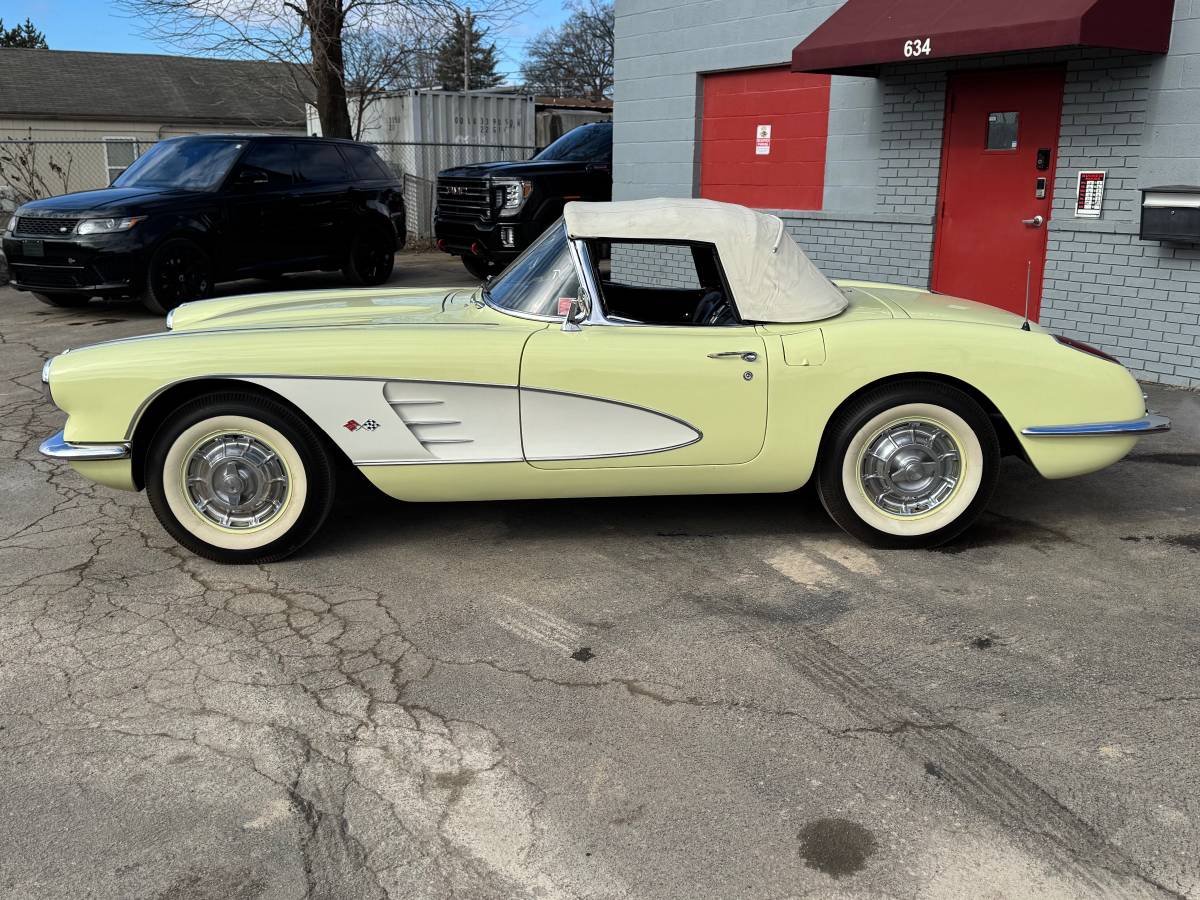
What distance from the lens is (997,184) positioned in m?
8.88

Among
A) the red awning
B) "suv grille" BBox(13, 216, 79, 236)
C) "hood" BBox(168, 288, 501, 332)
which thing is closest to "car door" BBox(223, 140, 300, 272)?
"suv grille" BBox(13, 216, 79, 236)

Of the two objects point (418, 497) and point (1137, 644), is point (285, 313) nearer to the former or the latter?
point (418, 497)

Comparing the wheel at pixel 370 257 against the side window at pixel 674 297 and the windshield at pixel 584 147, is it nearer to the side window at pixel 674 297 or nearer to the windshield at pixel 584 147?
the windshield at pixel 584 147

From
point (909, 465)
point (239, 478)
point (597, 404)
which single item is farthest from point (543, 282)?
point (909, 465)

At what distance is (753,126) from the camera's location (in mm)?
11031

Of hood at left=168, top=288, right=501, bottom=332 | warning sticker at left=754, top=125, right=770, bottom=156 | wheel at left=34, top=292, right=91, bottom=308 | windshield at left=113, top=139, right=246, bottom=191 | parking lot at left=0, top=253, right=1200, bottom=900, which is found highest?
warning sticker at left=754, top=125, right=770, bottom=156

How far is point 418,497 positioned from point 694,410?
121cm

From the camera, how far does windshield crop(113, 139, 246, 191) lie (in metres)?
11.7

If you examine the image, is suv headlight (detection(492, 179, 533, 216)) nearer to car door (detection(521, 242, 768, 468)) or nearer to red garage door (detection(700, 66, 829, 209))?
red garage door (detection(700, 66, 829, 209))

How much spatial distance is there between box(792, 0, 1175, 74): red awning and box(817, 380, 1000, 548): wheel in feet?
13.3

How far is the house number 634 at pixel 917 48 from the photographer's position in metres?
8.23

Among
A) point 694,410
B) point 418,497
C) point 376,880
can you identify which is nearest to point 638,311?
point 694,410

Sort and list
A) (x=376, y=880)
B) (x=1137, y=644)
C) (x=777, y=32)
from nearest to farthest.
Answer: (x=376, y=880), (x=1137, y=644), (x=777, y=32)

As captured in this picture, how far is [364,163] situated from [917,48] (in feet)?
24.6
